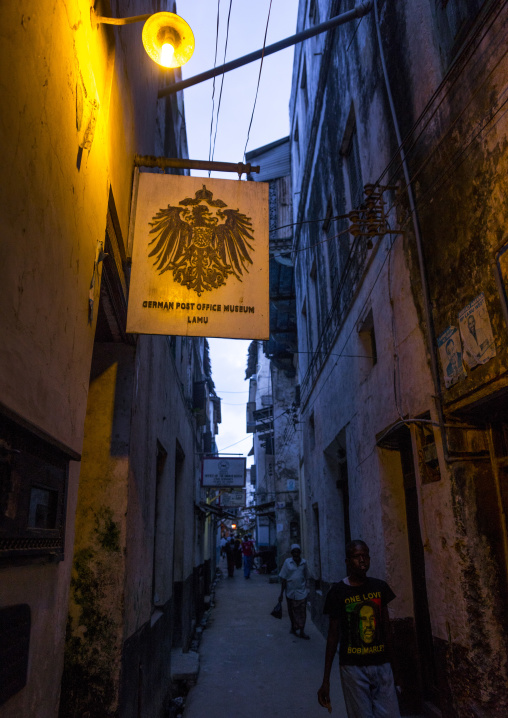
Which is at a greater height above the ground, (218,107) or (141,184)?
(218,107)

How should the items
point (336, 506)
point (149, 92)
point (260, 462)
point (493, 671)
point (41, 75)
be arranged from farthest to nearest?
1. point (260, 462)
2. point (336, 506)
3. point (149, 92)
4. point (493, 671)
5. point (41, 75)

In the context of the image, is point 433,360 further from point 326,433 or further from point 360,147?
point 326,433

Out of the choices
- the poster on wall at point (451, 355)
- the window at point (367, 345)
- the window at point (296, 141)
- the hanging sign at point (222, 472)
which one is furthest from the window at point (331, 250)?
the hanging sign at point (222, 472)

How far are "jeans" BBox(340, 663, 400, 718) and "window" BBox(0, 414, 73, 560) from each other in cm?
251

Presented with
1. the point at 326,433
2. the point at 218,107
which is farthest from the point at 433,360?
the point at 326,433

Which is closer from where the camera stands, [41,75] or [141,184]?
[41,75]

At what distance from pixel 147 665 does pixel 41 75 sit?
5054 millimetres

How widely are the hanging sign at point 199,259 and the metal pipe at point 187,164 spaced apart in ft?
0.88

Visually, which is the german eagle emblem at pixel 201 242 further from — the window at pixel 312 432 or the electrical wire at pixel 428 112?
the window at pixel 312 432

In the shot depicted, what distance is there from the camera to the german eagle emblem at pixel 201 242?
4094 mm

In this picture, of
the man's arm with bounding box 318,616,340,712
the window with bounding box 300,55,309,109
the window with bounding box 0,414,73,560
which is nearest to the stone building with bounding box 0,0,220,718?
the window with bounding box 0,414,73,560

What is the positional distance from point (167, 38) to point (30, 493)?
3.23 metres

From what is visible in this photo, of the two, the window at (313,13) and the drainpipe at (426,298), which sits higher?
the window at (313,13)

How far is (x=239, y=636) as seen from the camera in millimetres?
10461
